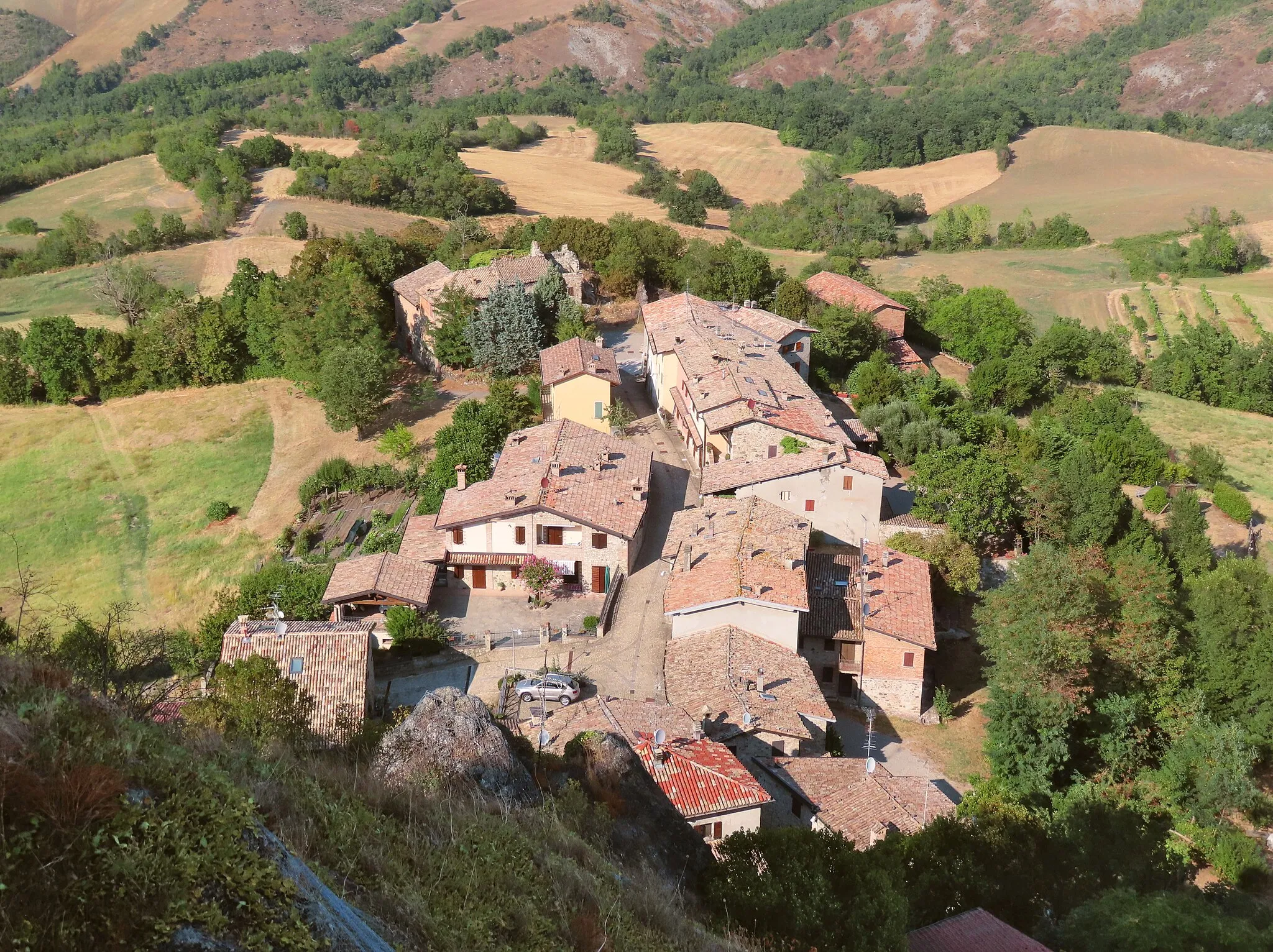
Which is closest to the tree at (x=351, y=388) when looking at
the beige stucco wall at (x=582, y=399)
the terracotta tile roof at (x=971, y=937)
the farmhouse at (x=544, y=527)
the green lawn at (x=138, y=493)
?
the green lawn at (x=138, y=493)

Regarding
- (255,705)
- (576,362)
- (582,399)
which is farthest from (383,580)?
(576,362)

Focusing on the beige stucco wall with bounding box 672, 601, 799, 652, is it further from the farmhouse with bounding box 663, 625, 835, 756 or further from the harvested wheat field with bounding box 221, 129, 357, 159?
the harvested wheat field with bounding box 221, 129, 357, 159

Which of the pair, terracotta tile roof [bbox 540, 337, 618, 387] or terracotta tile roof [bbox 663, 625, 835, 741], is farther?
terracotta tile roof [bbox 540, 337, 618, 387]

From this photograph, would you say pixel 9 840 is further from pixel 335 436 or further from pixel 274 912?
pixel 335 436

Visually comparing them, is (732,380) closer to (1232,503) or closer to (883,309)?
(883,309)

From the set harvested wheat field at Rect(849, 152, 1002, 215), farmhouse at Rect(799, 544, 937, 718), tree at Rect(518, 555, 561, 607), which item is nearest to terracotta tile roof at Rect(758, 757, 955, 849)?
farmhouse at Rect(799, 544, 937, 718)

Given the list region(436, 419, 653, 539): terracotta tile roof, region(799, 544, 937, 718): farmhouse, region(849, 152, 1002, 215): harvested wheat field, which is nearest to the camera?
region(799, 544, 937, 718): farmhouse
